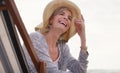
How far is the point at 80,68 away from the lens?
277 cm

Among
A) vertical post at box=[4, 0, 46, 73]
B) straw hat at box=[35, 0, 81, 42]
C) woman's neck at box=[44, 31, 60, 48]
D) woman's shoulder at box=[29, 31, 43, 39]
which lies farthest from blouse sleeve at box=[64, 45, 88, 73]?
vertical post at box=[4, 0, 46, 73]

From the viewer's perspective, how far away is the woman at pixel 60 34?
2.57 m

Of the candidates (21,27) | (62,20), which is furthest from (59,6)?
(21,27)

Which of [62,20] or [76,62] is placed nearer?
[62,20]

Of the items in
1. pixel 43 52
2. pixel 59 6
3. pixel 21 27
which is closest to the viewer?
pixel 21 27

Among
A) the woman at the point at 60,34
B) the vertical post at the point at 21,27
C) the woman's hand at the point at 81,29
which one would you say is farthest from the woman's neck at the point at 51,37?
the vertical post at the point at 21,27

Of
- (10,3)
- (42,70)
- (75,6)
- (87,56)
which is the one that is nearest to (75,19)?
(75,6)

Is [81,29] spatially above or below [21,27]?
below

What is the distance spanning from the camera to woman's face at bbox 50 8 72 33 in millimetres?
2617

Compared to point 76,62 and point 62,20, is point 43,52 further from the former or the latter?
point 76,62

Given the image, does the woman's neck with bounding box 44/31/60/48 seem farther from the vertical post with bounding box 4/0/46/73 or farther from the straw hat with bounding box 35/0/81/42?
the vertical post with bounding box 4/0/46/73

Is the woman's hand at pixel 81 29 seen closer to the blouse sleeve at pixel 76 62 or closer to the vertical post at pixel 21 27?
the blouse sleeve at pixel 76 62

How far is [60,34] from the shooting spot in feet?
8.77

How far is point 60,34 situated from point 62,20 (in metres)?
0.11
